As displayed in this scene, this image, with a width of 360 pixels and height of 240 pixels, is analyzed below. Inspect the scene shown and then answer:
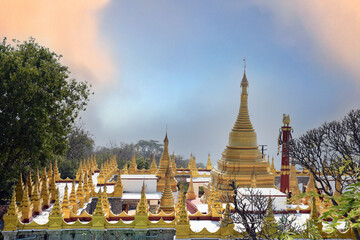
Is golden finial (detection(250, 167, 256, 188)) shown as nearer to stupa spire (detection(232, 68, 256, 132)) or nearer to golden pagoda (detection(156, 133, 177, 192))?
stupa spire (detection(232, 68, 256, 132))

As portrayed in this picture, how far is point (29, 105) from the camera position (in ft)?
72.8

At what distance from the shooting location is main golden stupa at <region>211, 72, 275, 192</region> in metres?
27.2

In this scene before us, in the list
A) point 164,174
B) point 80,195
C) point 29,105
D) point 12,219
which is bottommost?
point 12,219

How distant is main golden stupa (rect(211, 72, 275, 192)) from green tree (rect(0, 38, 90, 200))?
494 inches

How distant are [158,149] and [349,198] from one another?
319ft

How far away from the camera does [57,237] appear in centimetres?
1775

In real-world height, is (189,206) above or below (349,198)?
below

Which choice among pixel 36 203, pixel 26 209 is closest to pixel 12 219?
pixel 26 209

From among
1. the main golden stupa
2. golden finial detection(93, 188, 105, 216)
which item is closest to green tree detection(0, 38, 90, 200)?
golden finial detection(93, 188, 105, 216)

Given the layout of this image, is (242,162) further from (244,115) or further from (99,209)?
(99,209)

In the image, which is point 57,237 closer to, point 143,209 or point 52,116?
point 143,209

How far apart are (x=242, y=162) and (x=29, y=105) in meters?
16.0

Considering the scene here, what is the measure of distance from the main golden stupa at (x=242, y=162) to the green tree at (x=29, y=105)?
12.5m

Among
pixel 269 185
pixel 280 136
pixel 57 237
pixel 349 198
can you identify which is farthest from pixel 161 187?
pixel 349 198
